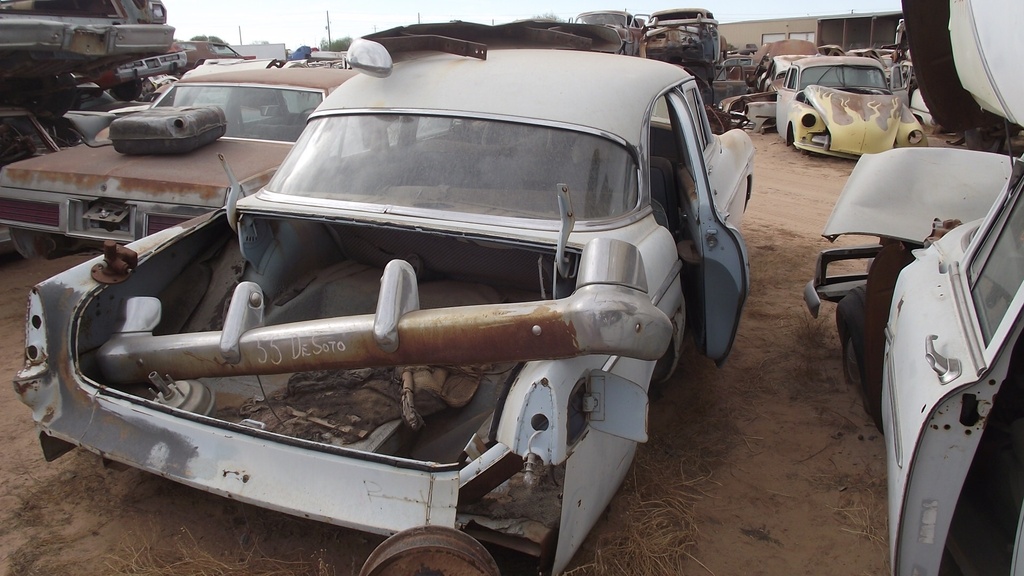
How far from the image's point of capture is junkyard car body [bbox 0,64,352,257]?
4395 mm

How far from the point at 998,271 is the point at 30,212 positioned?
5370mm

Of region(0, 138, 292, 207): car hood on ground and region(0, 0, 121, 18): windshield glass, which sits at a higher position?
region(0, 0, 121, 18): windshield glass

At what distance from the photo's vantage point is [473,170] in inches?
125

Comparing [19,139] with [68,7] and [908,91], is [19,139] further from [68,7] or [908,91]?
[908,91]

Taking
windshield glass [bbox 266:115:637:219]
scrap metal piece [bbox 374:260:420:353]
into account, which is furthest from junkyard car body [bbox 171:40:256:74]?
scrap metal piece [bbox 374:260:420:353]

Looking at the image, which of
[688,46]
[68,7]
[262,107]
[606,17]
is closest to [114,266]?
[262,107]

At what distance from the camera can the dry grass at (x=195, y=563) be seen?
2570 mm

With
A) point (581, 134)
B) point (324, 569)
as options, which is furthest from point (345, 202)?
point (324, 569)

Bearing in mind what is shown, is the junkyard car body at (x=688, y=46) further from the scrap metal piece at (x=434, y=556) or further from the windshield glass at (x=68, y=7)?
the scrap metal piece at (x=434, y=556)

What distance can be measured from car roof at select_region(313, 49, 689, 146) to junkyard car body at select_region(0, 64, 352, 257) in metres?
1.28

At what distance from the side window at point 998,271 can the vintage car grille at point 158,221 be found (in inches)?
161

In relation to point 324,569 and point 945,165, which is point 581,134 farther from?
point 945,165

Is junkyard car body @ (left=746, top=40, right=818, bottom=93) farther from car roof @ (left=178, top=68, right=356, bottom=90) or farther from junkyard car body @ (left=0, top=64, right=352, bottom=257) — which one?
junkyard car body @ (left=0, top=64, right=352, bottom=257)

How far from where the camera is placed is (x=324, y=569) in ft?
8.00
